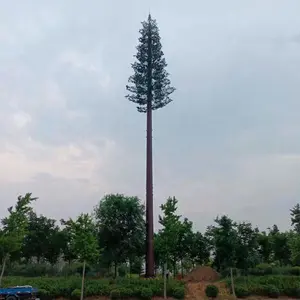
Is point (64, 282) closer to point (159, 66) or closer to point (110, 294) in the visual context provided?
point (110, 294)

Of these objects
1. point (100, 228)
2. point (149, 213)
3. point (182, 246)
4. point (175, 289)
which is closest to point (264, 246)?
point (182, 246)

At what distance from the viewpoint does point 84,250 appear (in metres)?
27.9

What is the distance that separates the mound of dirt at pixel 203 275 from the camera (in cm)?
3375

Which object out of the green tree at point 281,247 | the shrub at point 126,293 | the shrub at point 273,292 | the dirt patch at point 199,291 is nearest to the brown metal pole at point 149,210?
the dirt patch at point 199,291

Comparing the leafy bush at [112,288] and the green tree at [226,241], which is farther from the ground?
the green tree at [226,241]

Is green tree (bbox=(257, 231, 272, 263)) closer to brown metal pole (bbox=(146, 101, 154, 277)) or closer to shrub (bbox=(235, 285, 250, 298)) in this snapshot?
brown metal pole (bbox=(146, 101, 154, 277))

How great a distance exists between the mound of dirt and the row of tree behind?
0.85 metres

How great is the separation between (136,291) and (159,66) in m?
24.2

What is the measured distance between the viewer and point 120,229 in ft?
134

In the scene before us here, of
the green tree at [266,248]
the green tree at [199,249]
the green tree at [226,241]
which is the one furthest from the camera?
the green tree at [266,248]

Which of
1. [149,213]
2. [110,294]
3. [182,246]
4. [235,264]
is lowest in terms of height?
[110,294]

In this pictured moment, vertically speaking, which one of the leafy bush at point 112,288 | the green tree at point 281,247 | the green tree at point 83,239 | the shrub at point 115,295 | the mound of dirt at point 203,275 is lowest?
the shrub at point 115,295

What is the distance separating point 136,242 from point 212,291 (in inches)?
533

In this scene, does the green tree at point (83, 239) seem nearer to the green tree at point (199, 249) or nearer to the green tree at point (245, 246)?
the green tree at point (245, 246)
